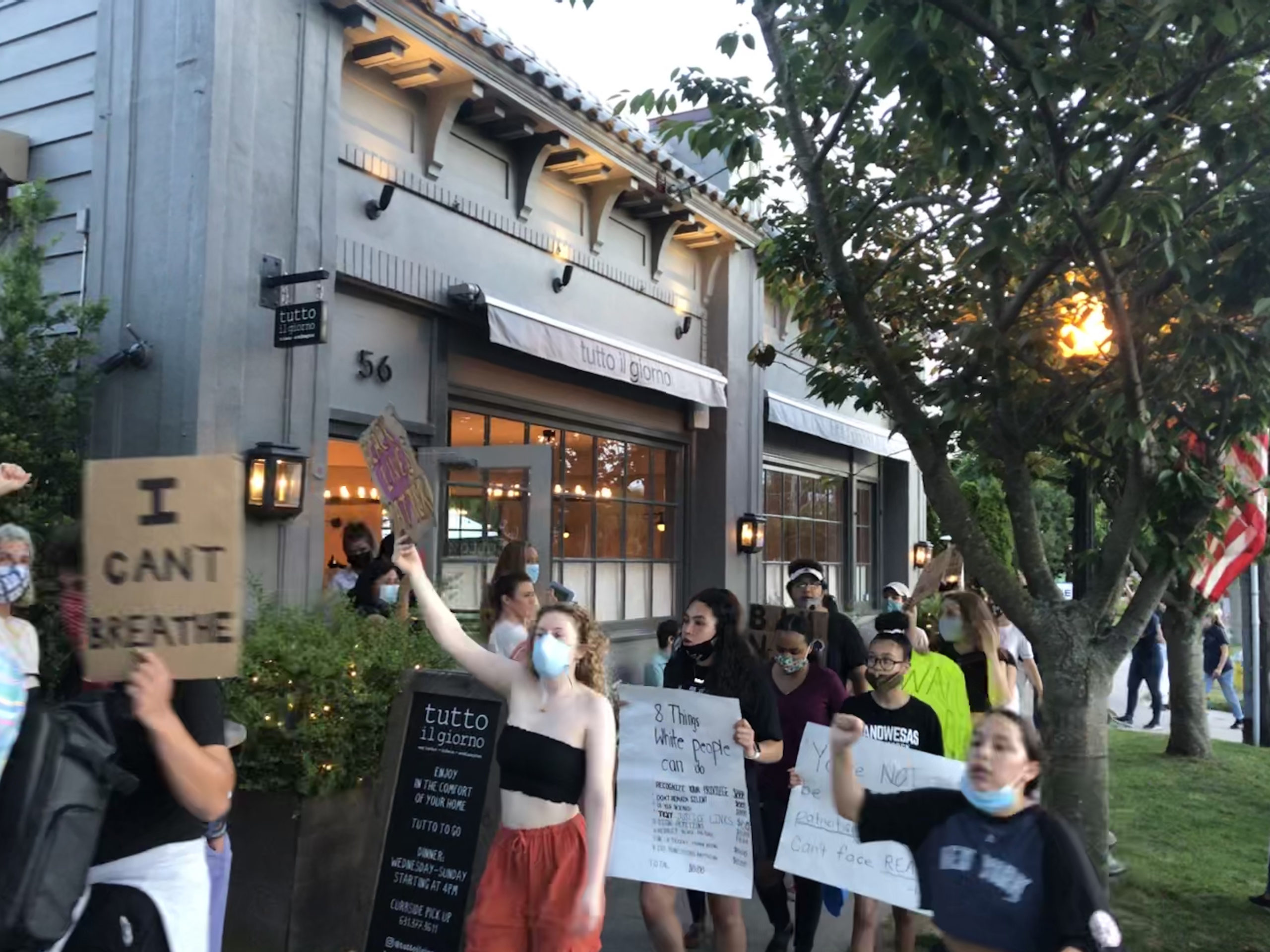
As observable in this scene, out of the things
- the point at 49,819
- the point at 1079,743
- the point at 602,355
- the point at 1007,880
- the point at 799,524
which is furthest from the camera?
the point at 799,524

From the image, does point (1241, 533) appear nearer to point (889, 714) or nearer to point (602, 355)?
point (889, 714)

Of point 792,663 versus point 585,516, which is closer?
point 792,663

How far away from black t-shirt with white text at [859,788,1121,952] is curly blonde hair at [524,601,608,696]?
1.35 meters

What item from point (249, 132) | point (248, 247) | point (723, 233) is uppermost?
point (723, 233)

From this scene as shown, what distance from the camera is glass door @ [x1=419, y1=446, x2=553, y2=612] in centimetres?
963

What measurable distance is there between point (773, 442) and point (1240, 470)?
1049 cm

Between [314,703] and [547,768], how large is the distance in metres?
2.06

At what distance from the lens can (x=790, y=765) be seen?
5.45m

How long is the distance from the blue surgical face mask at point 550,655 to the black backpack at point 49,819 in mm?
1755

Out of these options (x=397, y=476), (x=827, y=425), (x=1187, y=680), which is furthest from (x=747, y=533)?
(x=397, y=476)

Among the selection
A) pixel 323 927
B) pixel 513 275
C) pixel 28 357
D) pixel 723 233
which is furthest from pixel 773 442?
pixel 323 927

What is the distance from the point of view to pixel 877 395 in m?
6.48

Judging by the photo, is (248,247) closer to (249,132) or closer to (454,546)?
(249,132)

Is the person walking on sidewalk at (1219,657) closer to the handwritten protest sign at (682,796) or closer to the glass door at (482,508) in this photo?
the glass door at (482,508)
